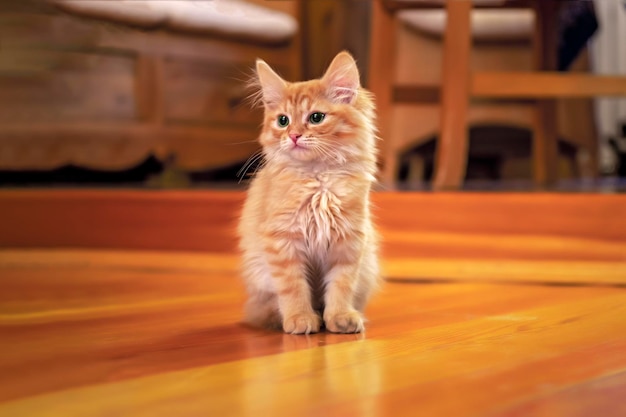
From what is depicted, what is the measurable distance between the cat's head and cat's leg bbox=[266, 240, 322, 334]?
15 centimetres

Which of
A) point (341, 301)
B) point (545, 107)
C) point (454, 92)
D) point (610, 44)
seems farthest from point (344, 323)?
point (610, 44)

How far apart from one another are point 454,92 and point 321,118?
38.5 inches

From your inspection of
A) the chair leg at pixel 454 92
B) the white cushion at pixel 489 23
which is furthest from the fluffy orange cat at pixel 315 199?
the white cushion at pixel 489 23

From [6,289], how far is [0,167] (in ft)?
4.40

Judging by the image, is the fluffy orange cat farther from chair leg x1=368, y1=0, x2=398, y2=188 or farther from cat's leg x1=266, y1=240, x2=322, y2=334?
chair leg x1=368, y1=0, x2=398, y2=188

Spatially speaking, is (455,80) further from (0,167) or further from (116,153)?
(0,167)

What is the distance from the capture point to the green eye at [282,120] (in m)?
1.13

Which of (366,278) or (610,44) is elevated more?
(610,44)

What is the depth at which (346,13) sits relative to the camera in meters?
4.12

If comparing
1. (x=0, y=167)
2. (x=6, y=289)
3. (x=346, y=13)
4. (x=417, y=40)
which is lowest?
(x=6, y=289)

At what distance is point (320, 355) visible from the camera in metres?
0.95

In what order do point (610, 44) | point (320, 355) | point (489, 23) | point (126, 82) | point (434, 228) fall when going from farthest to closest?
point (610, 44), point (489, 23), point (126, 82), point (434, 228), point (320, 355)

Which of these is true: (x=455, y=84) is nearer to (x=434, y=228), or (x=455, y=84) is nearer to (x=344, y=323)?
(x=434, y=228)

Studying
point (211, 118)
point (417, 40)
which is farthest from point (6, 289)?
point (417, 40)
